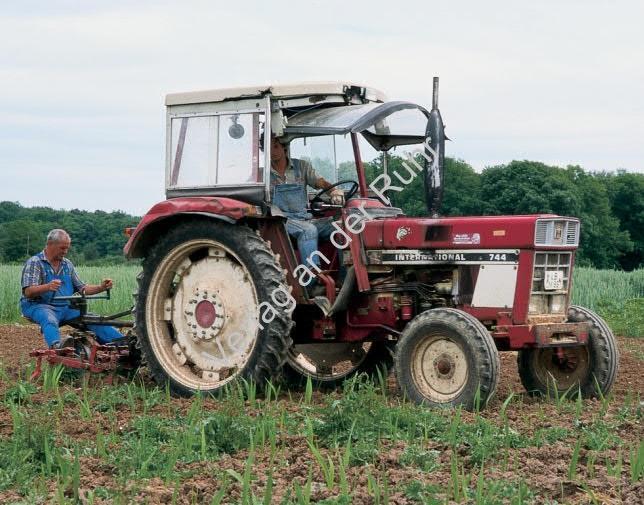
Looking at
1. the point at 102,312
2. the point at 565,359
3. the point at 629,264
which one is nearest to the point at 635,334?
the point at 565,359

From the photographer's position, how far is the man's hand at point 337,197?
345 inches

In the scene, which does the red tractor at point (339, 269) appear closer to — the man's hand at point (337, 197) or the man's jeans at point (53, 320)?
the man's hand at point (337, 197)

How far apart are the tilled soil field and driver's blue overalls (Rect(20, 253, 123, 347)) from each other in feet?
4.60

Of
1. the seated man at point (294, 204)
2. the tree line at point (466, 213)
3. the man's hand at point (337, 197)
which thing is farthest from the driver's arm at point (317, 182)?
the tree line at point (466, 213)

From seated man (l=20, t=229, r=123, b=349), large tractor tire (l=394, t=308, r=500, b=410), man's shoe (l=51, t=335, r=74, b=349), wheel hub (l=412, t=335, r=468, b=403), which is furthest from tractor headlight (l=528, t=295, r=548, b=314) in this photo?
man's shoe (l=51, t=335, r=74, b=349)

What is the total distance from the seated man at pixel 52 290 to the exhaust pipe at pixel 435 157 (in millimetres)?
3259

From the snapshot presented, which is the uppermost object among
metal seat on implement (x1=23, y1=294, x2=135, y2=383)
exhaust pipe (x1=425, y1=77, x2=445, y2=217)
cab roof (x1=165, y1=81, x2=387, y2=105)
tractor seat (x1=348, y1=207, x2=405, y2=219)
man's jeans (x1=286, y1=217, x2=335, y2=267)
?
cab roof (x1=165, y1=81, x2=387, y2=105)

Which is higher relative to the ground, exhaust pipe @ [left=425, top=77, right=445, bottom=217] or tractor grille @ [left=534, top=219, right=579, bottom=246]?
exhaust pipe @ [left=425, top=77, right=445, bottom=217]

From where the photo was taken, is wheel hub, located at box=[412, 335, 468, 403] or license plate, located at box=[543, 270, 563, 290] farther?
license plate, located at box=[543, 270, 563, 290]

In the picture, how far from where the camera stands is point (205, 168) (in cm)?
859

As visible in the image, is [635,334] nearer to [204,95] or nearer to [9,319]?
[204,95]

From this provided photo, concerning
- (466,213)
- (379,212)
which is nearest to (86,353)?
(379,212)

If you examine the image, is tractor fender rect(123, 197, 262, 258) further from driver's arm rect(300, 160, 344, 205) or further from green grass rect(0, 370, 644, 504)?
green grass rect(0, 370, 644, 504)

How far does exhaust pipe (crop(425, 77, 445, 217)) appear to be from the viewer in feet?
25.1
